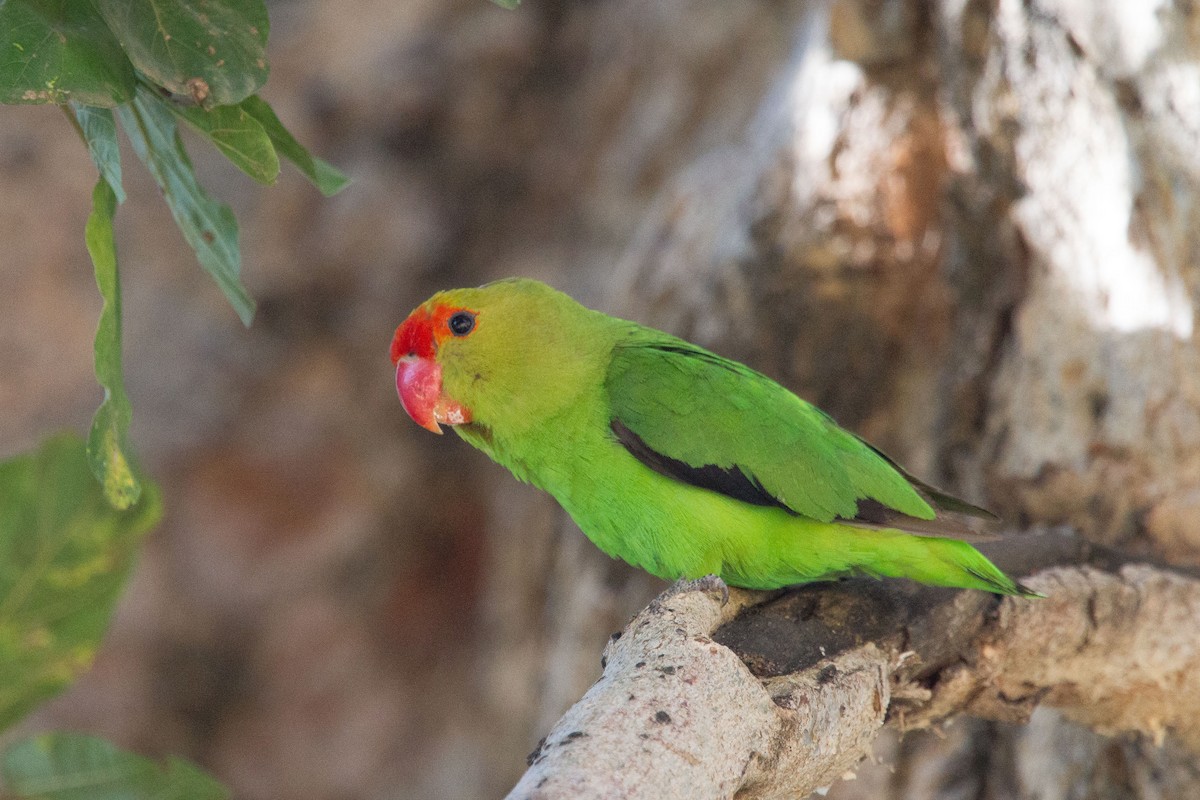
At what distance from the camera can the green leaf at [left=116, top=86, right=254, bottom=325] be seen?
1971mm

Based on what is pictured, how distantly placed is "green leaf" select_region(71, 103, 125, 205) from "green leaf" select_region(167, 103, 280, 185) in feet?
0.39

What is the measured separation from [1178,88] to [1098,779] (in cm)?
229

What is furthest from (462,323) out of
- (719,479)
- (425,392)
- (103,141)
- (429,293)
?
(429,293)

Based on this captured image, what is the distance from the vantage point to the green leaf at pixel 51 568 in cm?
284

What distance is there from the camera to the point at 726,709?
76.2 inches

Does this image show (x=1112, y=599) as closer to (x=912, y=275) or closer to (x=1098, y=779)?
(x=1098, y=779)

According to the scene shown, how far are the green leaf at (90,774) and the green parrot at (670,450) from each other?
116 centimetres

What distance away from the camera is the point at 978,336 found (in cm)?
389

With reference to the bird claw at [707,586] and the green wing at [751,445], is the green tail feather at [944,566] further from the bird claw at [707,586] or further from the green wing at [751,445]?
the bird claw at [707,586]

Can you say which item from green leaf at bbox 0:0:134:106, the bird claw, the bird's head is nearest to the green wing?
the bird's head

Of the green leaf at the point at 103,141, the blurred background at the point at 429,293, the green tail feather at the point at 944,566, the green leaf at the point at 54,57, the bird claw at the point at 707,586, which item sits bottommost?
the blurred background at the point at 429,293

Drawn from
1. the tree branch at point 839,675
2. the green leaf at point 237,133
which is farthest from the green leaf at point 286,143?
the tree branch at point 839,675

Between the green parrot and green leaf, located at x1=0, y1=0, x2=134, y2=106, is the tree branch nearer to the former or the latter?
the green parrot

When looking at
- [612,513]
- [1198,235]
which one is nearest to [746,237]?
[1198,235]
